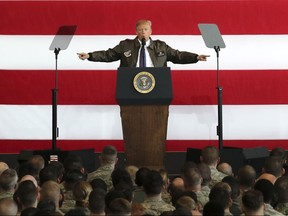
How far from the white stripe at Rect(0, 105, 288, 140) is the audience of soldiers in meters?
2.38

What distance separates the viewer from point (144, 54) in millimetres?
7391

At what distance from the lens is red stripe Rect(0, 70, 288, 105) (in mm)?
8539

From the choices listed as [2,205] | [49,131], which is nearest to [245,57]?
[49,131]

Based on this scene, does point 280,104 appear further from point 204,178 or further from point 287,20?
point 204,178

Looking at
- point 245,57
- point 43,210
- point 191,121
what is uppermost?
point 245,57

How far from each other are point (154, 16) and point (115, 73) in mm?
669

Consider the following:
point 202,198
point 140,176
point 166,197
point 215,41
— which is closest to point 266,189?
point 202,198

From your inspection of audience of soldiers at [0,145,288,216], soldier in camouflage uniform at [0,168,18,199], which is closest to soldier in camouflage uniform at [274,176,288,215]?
audience of soldiers at [0,145,288,216]

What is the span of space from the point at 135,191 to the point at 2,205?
1327 mm

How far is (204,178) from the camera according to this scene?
557cm

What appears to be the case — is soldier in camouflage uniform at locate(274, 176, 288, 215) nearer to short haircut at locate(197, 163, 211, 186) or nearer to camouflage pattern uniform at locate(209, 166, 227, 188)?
short haircut at locate(197, 163, 211, 186)

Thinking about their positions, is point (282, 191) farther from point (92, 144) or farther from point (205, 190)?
point (92, 144)

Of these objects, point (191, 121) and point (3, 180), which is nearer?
point (3, 180)

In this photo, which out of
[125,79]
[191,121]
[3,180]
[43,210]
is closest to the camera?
[43,210]
